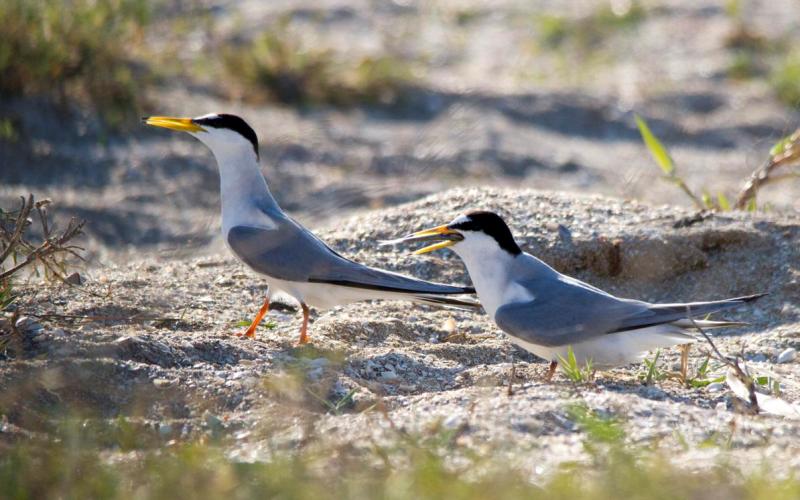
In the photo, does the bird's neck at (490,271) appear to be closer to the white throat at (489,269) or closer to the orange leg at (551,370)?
the white throat at (489,269)

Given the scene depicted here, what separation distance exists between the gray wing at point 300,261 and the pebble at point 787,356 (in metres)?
1.39

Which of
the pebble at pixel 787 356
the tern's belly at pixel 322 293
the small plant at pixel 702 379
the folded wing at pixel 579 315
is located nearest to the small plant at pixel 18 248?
the tern's belly at pixel 322 293

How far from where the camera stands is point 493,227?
416 cm

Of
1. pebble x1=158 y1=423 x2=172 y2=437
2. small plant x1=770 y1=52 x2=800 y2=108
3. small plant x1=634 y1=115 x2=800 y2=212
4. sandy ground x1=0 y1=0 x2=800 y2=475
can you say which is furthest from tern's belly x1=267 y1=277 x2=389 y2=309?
small plant x1=770 y1=52 x2=800 y2=108

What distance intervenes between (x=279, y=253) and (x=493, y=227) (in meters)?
0.86

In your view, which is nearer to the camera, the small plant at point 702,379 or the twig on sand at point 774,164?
the small plant at point 702,379

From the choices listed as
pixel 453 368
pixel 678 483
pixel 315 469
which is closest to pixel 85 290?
pixel 453 368

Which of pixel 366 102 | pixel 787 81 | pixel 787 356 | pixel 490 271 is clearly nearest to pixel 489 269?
pixel 490 271

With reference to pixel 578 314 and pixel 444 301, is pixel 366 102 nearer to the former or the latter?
pixel 444 301

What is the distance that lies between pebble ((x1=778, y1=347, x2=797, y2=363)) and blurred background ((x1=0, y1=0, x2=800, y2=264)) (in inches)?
84.0

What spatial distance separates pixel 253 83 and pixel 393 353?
15.4 feet

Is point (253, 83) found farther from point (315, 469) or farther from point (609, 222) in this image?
point (315, 469)

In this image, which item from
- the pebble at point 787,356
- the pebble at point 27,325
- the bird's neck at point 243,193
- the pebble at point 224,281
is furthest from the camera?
the pebble at point 224,281

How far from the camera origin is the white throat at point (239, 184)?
4.56 metres
